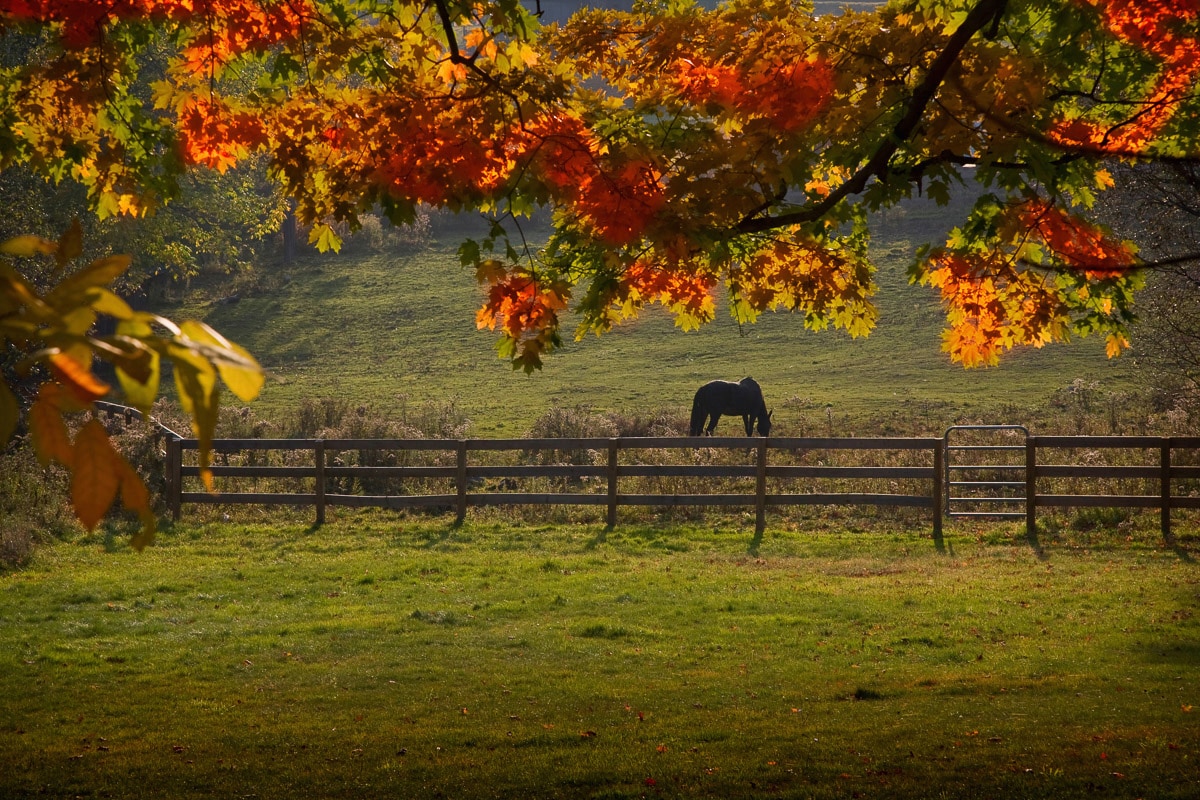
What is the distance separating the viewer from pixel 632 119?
21.7 feet

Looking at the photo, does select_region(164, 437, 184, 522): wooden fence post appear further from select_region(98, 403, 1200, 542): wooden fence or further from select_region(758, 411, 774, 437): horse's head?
Answer: select_region(758, 411, 774, 437): horse's head

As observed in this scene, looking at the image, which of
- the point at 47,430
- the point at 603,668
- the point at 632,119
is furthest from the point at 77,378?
the point at 603,668

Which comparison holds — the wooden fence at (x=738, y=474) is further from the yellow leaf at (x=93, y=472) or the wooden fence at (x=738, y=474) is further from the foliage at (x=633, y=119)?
the yellow leaf at (x=93, y=472)

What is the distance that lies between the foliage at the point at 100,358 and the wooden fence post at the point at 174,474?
1615 centimetres

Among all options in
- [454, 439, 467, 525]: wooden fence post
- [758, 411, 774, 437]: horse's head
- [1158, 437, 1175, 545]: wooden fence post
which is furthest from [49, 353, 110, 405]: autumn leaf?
[758, 411, 774, 437]: horse's head

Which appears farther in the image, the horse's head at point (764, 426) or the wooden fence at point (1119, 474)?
the horse's head at point (764, 426)

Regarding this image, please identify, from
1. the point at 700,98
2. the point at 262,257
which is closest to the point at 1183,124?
the point at 700,98

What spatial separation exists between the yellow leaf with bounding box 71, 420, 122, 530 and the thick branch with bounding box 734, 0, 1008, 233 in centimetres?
515

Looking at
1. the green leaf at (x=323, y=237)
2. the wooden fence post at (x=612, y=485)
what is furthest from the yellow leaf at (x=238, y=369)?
the wooden fence post at (x=612, y=485)

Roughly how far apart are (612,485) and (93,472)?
14.8 meters

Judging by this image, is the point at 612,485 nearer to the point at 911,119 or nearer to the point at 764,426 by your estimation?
the point at 764,426

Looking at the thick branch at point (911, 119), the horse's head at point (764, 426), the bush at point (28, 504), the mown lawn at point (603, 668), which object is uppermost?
the thick branch at point (911, 119)

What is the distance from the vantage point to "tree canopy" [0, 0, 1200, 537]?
601 centimetres

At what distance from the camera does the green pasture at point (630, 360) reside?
89.6 feet
